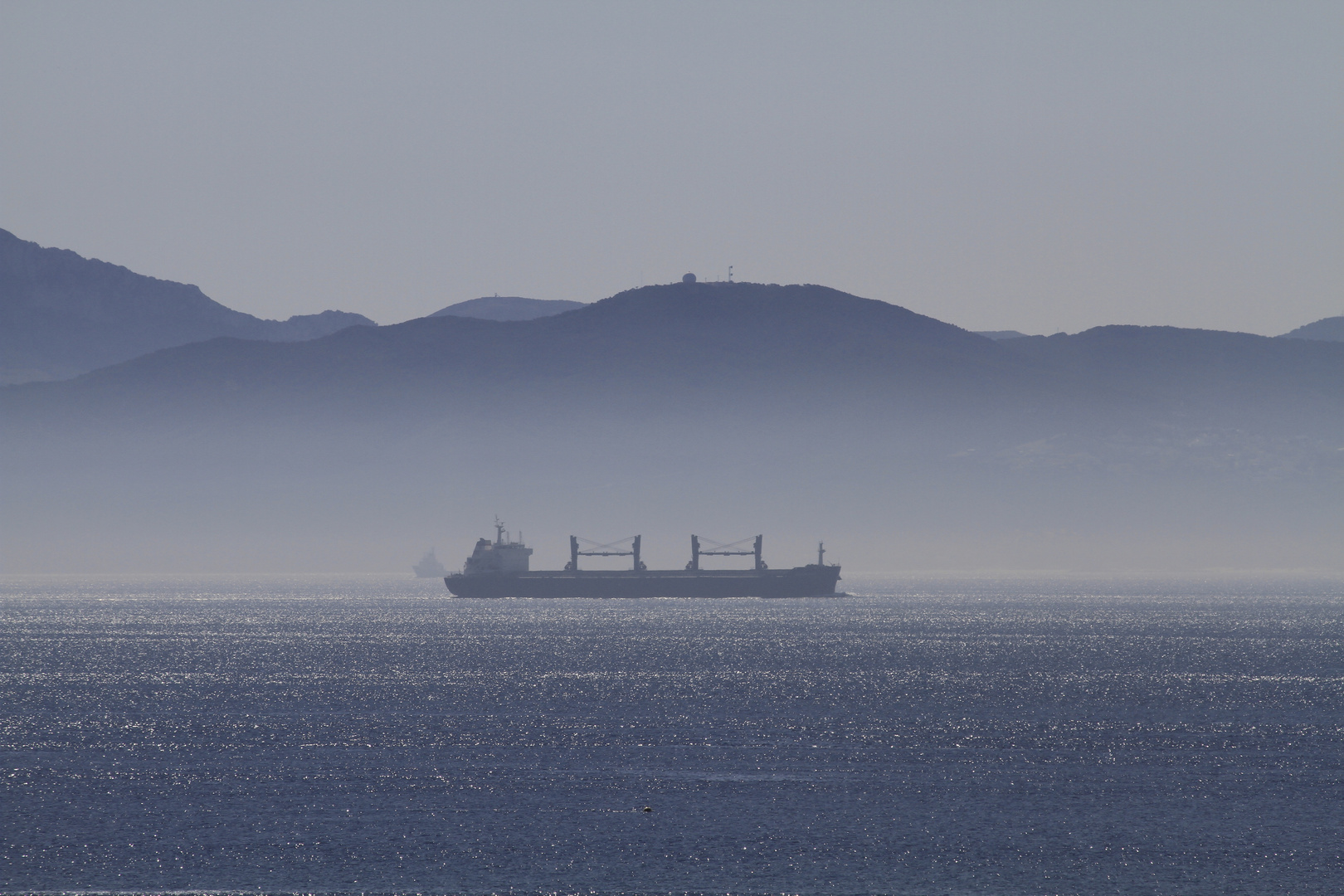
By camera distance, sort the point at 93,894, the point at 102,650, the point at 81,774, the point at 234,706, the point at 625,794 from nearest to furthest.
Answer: the point at 93,894 < the point at 625,794 < the point at 81,774 < the point at 234,706 < the point at 102,650

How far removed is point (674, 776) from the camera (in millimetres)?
55750

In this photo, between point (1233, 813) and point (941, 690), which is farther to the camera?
point (941, 690)

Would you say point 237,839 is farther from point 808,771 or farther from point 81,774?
point 808,771

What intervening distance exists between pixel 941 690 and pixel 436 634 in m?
73.9

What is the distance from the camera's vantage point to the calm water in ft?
135

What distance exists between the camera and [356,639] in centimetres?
14475

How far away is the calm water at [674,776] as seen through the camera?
41062mm

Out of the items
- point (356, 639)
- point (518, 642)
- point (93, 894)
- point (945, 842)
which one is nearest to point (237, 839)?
point (93, 894)

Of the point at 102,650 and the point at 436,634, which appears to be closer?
the point at 102,650

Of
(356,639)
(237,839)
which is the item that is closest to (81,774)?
(237,839)

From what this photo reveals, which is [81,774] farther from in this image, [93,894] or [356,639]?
[356,639]

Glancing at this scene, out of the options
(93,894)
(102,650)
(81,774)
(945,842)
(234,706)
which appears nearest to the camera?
(93,894)

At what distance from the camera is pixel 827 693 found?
85.5 m

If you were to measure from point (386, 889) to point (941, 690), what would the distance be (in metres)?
56.2
